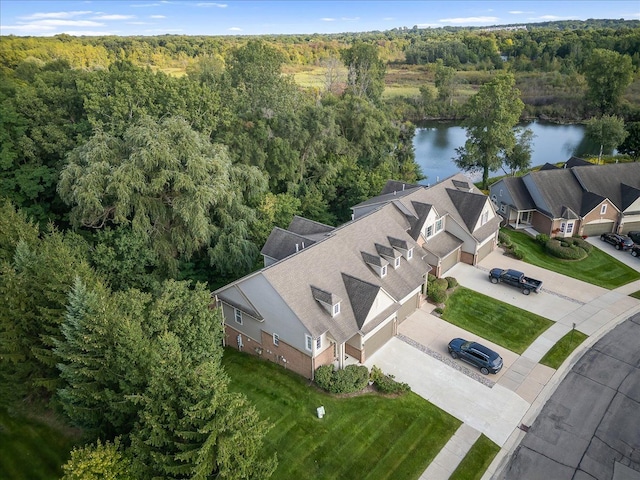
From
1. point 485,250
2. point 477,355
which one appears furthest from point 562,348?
point 485,250

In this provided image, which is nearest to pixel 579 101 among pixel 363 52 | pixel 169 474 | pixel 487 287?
pixel 363 52

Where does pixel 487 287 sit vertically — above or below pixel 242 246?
below

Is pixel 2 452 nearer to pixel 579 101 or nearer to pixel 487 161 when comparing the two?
pixel 487 161

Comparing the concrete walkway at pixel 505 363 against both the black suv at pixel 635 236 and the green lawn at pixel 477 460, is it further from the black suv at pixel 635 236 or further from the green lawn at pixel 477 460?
the black suv at pixel 635 236

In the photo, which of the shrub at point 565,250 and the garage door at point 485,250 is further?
the shrub at point 565,250

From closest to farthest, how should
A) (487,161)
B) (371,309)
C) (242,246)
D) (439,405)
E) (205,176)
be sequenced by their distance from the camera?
1. (439,405)
2. (371,309)
3. (205,176)
4. (242,246)
5. (487,161)

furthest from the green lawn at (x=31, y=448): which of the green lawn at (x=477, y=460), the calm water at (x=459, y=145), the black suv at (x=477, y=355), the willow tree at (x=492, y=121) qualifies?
the calm water at (x=459, y=145)
